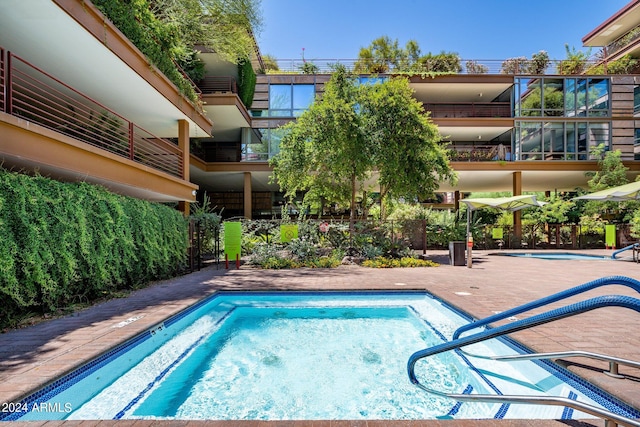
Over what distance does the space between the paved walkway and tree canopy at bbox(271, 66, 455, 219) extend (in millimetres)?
3652

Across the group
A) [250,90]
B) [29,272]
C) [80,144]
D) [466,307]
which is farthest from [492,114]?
[29,272]

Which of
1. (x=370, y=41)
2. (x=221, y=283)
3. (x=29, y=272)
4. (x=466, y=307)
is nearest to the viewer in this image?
(x=29, y=272)

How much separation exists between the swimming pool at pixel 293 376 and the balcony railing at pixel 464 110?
17.2 meters

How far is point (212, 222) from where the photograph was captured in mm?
11859

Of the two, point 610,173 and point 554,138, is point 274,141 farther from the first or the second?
point 610,173

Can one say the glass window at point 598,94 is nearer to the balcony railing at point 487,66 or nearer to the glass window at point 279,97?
the balcony railing at point 487,66

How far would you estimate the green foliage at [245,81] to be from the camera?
17.1m

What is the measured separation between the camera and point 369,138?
445 inches

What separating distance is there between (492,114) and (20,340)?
22.6m

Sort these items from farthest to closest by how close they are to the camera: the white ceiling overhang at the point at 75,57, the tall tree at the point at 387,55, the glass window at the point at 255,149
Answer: the tall tree at the point at 387,55 < the glass window at the point at 255,149 < the white ceiling overhang at the point at 75,57

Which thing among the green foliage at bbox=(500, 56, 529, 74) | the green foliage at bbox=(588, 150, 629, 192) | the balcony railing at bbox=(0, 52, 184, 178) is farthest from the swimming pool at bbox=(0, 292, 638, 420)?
the green foliage at bbox=(500, 56, 529, 74)

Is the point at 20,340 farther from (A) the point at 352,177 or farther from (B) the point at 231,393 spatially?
(A) the point at 352,177

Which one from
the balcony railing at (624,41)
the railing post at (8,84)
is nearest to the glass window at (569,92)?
the balcony railing at (624,41)

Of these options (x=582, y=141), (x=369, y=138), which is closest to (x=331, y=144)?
(x=369, y=138)
